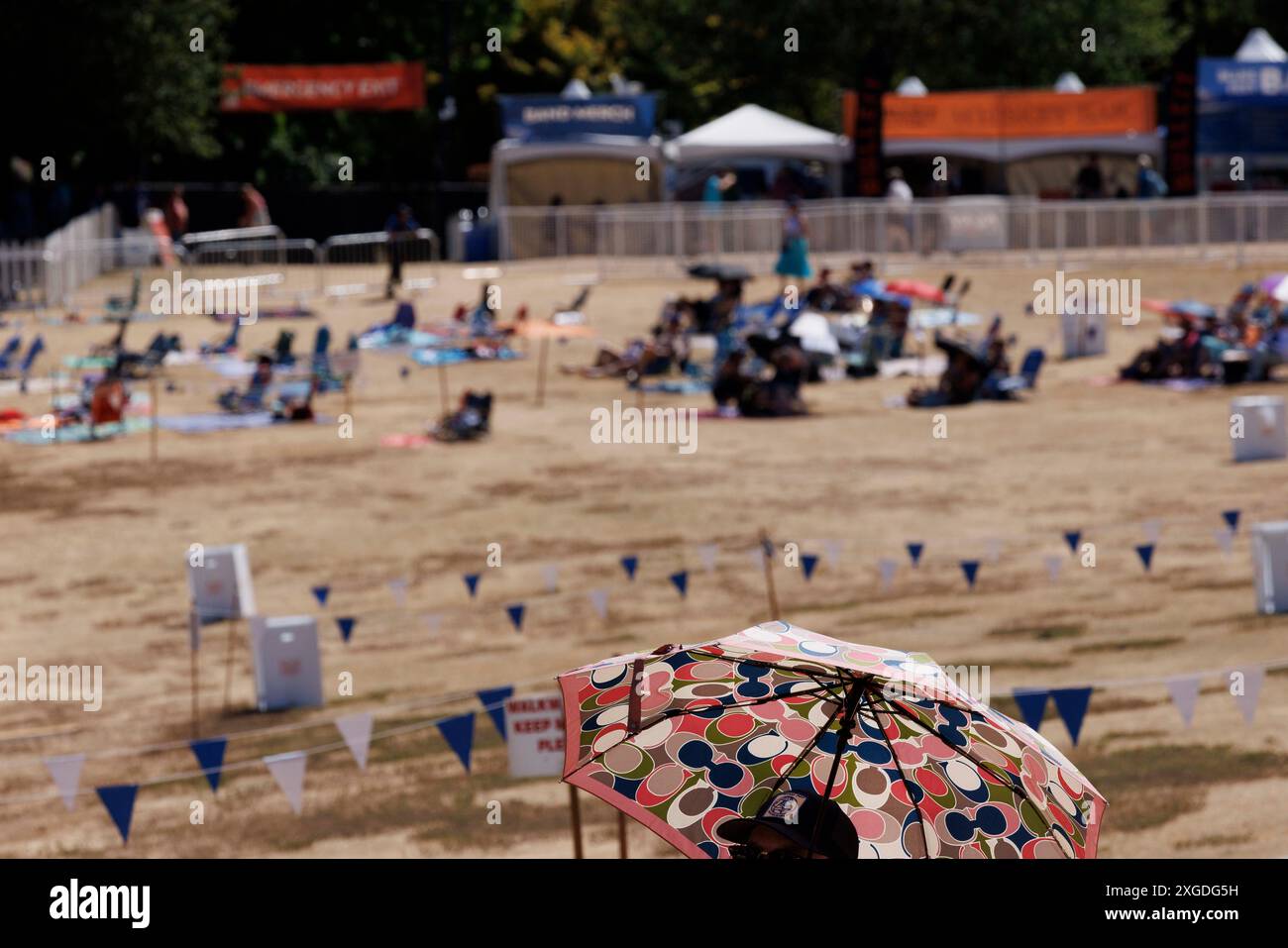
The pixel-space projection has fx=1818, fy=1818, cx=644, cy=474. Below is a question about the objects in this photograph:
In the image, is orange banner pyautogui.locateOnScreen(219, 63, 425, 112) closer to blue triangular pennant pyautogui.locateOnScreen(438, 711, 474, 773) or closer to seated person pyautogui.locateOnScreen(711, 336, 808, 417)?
seated person pyautogui.locateOnScreen(711, 336, 808, 417)

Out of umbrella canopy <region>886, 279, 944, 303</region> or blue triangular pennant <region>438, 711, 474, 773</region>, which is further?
umbrella canopy <region>886, 279, 944, 303</region>

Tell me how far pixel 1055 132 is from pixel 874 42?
1062 centimetres

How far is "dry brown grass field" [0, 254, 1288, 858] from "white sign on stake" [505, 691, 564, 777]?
0.42 m

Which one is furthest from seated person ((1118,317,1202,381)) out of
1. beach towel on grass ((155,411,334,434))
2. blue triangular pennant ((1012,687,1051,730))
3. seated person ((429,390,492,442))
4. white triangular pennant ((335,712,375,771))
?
white triangular pennant ((335,712,375,771))

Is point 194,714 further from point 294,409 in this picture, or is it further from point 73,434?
point 294,409

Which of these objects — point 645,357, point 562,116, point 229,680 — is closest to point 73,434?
point 645,357

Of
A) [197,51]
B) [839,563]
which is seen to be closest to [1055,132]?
[197,51]

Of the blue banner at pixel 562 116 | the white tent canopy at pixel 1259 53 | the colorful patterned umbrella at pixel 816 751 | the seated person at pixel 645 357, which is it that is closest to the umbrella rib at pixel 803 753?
the colorful patterned umbrella at pixel 816 751

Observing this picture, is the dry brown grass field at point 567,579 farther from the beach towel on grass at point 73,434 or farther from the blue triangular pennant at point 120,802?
the blue triangular pennant at point 120,802

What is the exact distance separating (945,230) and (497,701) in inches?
1196

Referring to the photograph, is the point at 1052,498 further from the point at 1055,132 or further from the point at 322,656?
the point at 1055,132

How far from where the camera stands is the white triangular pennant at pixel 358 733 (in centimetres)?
884

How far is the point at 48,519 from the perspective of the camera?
1856 centimetres

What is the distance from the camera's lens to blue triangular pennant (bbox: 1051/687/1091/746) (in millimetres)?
8367
